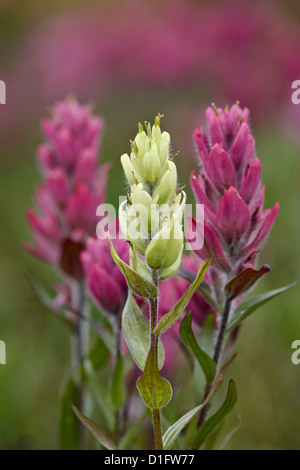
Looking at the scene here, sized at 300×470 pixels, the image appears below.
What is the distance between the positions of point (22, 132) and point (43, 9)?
66.3 inches

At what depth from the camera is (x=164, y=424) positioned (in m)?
0.84

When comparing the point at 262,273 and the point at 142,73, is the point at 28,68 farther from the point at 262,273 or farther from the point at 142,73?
the point at 262,273

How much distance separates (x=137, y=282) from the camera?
0.66 meters

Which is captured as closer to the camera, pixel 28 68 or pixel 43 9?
pixel 28 68

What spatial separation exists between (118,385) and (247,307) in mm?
267

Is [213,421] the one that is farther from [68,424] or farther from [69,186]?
[69,186]

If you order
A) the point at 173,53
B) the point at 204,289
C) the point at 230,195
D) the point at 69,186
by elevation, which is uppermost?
the point at 173,53

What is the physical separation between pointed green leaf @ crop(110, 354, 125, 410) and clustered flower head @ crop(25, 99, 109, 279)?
26 cm

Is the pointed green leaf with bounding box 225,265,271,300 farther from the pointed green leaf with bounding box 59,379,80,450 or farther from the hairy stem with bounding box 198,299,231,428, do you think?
the pointed green leaf with bounding box 59,379,80,450

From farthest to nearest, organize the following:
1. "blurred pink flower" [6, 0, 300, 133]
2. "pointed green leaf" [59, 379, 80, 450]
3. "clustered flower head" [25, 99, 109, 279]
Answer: "blurred pink flower" [6, 0, 300, 133]
"clustered flower head" [25, 99, 109, 279]
"pointed green leaf" [59, 379, 80, 450]

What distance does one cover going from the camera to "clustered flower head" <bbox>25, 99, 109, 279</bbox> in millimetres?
1122

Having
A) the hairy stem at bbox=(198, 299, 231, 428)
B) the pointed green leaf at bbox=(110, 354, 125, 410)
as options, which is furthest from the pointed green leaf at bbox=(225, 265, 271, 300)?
the pointed green leaf at bbox=(110, 354, 125, 410)

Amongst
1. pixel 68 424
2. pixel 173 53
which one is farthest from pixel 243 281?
pixel 173 53

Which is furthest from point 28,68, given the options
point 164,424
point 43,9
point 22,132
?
point 164,424
